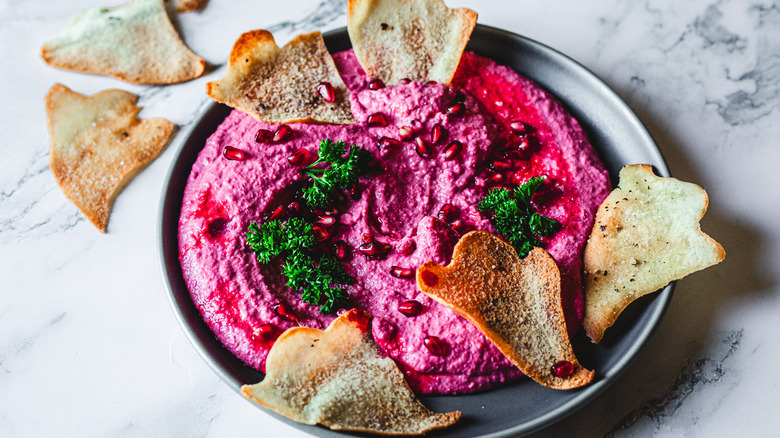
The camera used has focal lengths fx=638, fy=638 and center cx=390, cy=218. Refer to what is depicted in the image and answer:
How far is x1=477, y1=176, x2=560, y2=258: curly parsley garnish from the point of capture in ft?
10.2

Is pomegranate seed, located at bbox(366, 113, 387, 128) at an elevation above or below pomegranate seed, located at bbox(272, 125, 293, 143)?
above

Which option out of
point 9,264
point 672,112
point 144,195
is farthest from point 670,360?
point 9,264

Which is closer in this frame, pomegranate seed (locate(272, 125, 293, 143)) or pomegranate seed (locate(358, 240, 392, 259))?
pomegranate seed (locate(358, 240, 392, 259))

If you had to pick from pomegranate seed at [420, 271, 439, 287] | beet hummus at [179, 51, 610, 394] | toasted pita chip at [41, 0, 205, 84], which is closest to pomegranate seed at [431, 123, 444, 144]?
beet hummus at [179, 51, 610, 394]

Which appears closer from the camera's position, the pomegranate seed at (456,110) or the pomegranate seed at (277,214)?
the pomegranate seed at (277,214)

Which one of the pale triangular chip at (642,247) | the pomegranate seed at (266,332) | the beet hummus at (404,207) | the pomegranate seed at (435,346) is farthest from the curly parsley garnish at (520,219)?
the pomegranate seed at (266,332)

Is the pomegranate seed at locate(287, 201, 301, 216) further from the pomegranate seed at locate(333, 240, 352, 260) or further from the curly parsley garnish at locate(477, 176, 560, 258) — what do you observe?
the curly parsley garnish at locate(477, 176, 560, 258)

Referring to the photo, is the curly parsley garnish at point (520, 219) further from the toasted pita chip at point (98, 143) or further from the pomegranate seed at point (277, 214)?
the toasted pita chip at point (98, 143)

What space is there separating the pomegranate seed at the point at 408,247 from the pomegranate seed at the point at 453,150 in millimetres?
486

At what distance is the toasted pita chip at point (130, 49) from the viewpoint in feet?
13.1

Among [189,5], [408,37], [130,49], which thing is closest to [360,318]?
[408,37]

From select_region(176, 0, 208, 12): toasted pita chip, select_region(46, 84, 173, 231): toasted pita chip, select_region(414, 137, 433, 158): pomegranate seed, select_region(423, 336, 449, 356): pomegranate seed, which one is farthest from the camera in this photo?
select_region(176, 0, 208, 12): toasted pita chip

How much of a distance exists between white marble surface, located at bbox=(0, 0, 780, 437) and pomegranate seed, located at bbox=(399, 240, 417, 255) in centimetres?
114

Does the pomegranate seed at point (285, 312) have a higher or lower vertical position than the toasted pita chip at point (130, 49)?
lower
